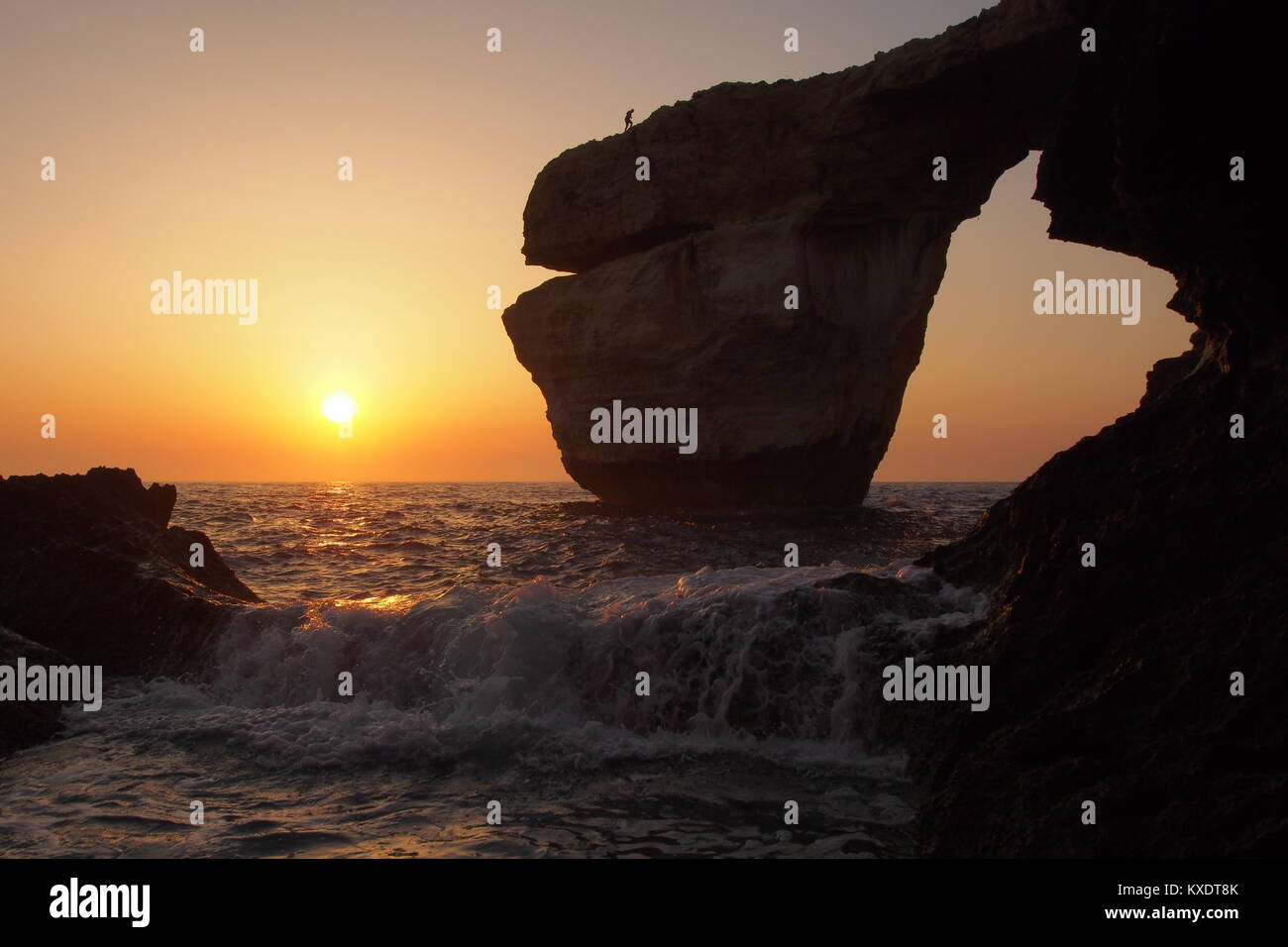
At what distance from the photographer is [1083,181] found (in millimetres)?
5902

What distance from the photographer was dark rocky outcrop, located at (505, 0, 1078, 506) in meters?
22.5

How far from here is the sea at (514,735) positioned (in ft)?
15.1

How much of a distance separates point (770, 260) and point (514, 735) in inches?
750

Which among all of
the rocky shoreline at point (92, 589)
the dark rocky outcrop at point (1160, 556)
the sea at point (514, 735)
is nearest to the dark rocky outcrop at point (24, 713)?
the rocky shoreline at point (92, 589)

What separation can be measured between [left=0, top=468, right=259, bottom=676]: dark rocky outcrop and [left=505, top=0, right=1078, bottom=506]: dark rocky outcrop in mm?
16740

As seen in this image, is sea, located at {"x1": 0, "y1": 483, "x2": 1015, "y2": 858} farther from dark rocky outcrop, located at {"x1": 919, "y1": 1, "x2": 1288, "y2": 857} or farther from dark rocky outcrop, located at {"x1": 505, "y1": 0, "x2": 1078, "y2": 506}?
dark rocky outcrop, located at {"x1": 505, "y1": 0, "x2": 1078, "y2": 506}

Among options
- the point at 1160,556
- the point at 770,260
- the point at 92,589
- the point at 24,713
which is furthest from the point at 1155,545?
the point at 770,260

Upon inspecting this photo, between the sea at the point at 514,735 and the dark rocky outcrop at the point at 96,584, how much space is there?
0.41 m

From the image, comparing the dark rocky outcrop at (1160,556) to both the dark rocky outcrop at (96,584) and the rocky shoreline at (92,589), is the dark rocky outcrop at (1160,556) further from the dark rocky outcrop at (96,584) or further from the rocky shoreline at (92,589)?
the dark rocky outcrop at (96,584)

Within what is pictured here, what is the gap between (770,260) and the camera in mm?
23391

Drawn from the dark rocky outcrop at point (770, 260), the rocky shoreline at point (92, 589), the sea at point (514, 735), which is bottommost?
the sea at point (514, 735)

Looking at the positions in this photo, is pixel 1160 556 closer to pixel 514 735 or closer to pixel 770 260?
pixel 514 735

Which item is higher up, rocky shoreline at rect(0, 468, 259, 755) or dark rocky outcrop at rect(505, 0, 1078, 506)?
dark rocky outcrop at rect(505, 0, 1078, 506)

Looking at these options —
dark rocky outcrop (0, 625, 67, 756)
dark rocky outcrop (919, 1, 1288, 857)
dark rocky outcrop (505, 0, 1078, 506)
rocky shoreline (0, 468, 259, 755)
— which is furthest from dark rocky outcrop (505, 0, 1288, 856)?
dark rocky outcrop (505, 0, 1078, 506)
